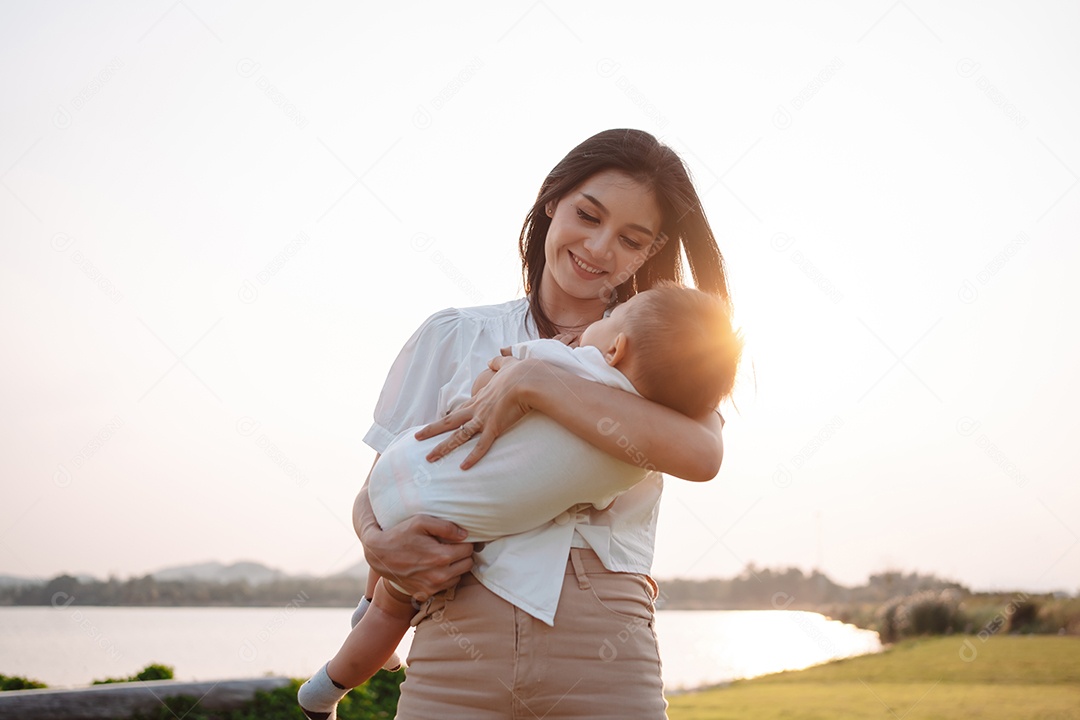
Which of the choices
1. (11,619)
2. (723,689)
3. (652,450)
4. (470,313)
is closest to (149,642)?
(11,619)

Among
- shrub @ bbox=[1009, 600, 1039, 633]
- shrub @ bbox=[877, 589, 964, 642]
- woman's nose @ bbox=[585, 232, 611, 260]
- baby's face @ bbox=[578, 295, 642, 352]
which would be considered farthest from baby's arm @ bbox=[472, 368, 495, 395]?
shrub @ bbox=[877, 589, 964, 642]

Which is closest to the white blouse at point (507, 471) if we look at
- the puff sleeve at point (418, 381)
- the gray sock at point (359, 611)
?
the puff sleeve at point (418, 381)

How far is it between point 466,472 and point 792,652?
18.2 metres

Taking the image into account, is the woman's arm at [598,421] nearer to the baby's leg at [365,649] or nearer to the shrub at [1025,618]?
the baby's leg at [365,649]

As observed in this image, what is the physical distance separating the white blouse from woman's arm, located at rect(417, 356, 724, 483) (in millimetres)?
40

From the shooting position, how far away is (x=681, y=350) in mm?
1641

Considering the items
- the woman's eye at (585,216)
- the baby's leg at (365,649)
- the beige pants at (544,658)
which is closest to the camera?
the beige pants at (544,658)

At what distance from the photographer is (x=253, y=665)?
5691mm

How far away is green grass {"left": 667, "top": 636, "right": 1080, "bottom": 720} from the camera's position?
7695 millimetres

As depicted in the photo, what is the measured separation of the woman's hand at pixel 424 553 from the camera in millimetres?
1591

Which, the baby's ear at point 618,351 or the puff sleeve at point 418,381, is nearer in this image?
the baby's ear at point 618,351

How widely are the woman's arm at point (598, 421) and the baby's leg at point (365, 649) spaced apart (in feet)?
1.37

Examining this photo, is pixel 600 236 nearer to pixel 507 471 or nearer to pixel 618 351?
pixel 618 351

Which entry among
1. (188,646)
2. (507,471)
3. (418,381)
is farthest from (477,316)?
(188,646)
